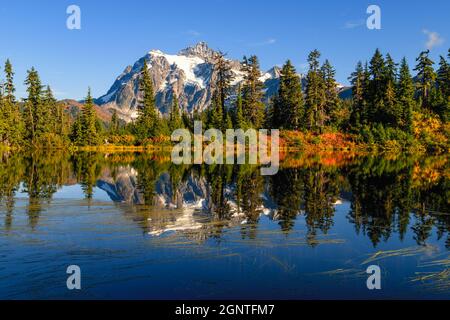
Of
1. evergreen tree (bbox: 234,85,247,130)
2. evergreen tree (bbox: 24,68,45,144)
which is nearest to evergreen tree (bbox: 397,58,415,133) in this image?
evergreen tree (bbox: 234,85,247,130)

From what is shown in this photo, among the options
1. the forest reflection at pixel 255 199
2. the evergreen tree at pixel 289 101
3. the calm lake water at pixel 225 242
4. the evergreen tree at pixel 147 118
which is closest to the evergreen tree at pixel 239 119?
the evergreen tree at pixel 289 101

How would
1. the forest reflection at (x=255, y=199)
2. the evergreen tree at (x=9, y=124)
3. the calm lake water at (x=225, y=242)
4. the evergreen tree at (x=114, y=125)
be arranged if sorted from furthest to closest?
the evergreen tree at (x=114, y=125)
the evergreen tree at (x=9, y=124)
the forest reflection at (x=255, y=199)
the calm lake water at (x=225, y=242)

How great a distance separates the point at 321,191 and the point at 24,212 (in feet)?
53.9

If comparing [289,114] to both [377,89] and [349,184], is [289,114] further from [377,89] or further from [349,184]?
[349,184]

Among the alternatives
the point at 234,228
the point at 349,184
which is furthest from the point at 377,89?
the point at 234,228

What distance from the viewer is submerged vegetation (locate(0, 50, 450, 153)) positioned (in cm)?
8431

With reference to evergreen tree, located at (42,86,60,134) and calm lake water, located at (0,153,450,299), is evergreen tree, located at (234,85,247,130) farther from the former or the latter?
calm lake water, located at (0,153,450,299)

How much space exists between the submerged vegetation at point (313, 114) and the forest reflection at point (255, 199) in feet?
168

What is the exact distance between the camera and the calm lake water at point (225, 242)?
9.33m

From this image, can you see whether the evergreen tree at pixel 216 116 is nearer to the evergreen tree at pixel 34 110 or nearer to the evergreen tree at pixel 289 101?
the evergreen tree at pixel 289 101

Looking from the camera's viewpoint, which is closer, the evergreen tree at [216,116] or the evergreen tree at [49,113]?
the evergreen tree at [216,116]

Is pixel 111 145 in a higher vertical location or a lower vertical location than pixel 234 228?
higher

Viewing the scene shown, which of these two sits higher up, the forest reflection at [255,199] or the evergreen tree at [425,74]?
the evergreen tree at [425,74]
